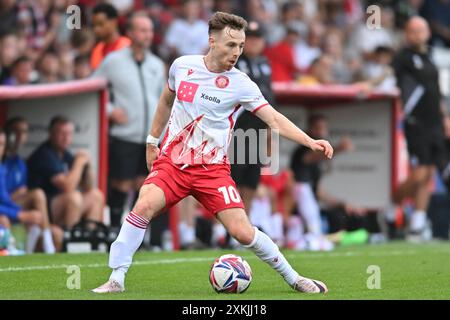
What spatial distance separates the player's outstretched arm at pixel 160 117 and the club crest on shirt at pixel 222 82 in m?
0.48

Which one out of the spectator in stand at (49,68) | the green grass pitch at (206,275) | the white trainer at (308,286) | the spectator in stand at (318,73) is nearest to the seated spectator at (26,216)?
the green grass pitch at (206,275)

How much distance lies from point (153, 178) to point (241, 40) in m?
1.22

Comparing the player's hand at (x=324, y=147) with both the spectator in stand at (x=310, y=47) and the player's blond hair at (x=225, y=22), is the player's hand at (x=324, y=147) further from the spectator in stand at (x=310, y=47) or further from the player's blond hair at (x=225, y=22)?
the spectator in stand at (x=310, y=47)

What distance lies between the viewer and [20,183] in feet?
45.8

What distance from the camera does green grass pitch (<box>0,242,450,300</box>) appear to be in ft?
29.3

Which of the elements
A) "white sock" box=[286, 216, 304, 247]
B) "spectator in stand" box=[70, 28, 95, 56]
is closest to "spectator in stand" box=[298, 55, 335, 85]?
"white sock" box=[286, 216, 304, 247]

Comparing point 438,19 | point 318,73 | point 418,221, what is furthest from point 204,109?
point 438,19

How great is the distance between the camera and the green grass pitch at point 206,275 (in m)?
8.92

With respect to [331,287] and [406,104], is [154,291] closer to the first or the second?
[331,287]

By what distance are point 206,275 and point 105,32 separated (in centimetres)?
513

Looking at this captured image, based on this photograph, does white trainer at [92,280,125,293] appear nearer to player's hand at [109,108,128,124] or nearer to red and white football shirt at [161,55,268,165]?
red and white football shirt at [161,55,268,165]

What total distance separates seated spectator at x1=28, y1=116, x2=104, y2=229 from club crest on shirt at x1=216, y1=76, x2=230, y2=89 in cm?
552
